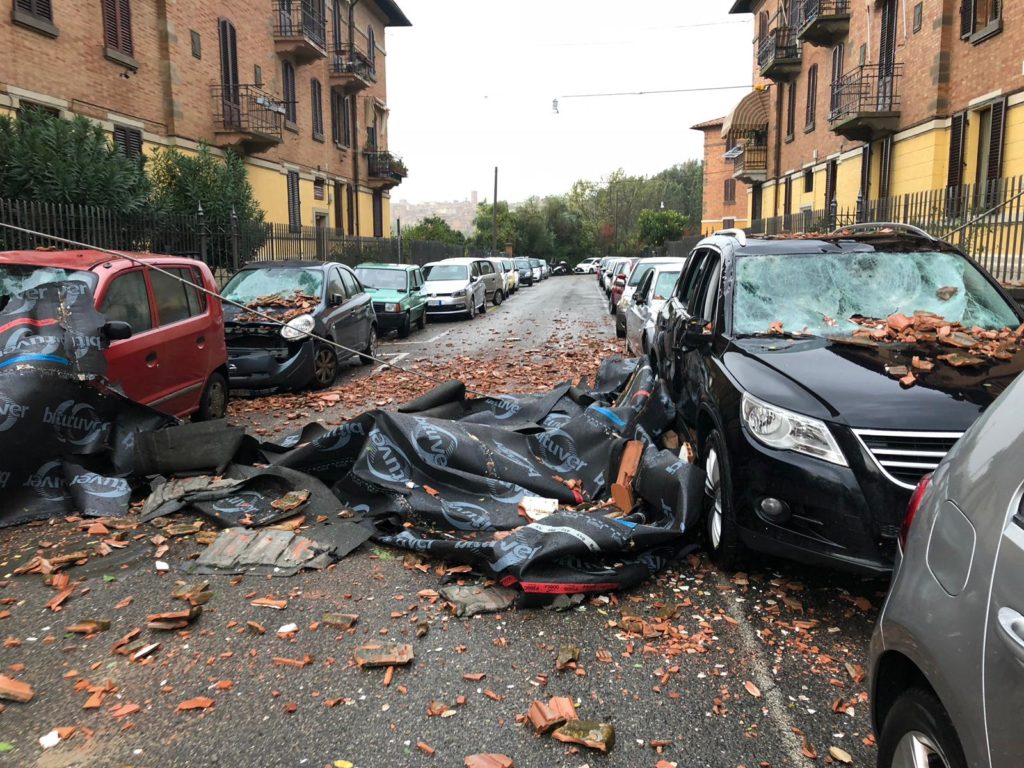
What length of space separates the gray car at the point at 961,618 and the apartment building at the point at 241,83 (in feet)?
58.1

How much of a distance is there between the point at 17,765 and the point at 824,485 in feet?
11.4

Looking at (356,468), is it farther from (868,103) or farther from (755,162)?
(755,162)

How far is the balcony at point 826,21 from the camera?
25984mm

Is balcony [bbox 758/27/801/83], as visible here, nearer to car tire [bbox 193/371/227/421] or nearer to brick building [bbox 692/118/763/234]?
brick building [bbox 692/118/763/234]

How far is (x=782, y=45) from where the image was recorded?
31.5 metres

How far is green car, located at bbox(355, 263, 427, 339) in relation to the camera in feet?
59.7

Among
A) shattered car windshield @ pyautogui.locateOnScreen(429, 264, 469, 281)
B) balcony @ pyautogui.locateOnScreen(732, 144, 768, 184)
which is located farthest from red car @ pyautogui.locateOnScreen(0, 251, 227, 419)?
balcony @ pyautogui.locateOnScreen(732, 144, 768, 184)

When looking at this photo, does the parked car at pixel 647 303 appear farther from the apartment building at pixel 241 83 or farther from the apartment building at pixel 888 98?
the apartment building at pixel 241 83

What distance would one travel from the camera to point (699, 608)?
4148 millimetres

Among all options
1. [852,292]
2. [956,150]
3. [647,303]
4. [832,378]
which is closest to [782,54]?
[956,150]

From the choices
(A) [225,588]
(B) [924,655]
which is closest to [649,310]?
(A) [225,588]

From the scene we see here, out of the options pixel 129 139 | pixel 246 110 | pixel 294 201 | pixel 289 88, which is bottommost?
pixel 294 201

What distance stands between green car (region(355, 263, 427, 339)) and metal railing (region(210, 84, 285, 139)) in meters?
7.62

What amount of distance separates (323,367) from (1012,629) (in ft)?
32.8
